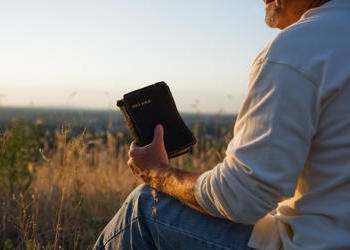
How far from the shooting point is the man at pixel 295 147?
5.11 ft

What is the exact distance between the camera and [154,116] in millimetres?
2189

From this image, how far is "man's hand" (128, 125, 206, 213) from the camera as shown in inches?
75.3

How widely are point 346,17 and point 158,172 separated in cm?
88

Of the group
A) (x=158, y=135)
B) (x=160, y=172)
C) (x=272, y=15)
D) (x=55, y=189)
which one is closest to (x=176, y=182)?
(x=160, y=172)

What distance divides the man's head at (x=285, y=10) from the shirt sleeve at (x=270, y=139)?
0.40 metres

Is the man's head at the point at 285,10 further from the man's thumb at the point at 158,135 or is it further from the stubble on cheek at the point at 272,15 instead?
the man's thumb at the point at 158,135

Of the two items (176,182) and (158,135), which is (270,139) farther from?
(158,135)

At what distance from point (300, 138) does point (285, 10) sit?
56 centimetres

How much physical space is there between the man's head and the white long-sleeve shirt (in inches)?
6.7

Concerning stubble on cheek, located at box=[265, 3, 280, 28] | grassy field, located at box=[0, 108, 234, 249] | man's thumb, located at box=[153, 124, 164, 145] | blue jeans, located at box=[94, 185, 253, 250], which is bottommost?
grassy field, located at box=[0, 108, 234, 249]

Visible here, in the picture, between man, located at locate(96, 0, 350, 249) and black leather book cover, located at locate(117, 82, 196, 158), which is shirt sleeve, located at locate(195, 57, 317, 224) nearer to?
man, located at locate(96, 0, 350, 249)

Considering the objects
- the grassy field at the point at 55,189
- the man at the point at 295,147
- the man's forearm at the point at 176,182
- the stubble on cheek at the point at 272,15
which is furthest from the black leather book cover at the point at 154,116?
the grassy field at the point at 55,189

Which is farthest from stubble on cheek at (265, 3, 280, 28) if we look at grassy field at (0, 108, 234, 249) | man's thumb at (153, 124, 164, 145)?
grassy field at (0, 108, 234, 249)

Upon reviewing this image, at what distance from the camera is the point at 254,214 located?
5.43 feet
